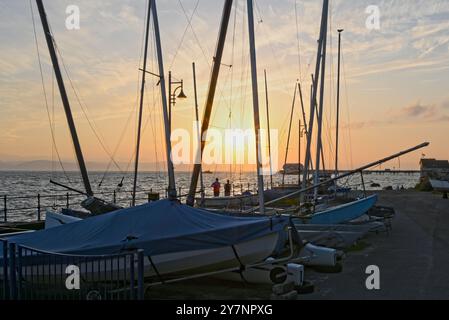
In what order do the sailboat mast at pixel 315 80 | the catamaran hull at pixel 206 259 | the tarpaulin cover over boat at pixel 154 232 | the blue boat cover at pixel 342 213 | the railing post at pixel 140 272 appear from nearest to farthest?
1. the railing post at pixel 140 272
2. the tarpaulin cover over boat at pixel 154 232
3. the catamaran hull at pixel 206 259
4. the blue boat cover at pixel 342 213
5. the sailboat mast at pixel 315 80

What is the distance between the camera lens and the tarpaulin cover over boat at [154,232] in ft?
33.6

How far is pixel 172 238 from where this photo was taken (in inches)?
402

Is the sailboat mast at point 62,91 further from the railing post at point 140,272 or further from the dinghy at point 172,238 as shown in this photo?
the railing post at point 140,272


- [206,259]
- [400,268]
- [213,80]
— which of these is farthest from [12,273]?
[213,80]

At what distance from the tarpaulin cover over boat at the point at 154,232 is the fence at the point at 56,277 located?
3.02ft

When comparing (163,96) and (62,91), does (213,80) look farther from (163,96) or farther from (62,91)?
(62,91)

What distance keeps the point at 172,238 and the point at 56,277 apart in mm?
2346

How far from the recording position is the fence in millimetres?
8172

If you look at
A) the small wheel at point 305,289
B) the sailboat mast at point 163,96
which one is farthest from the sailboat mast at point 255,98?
the sailboat mast at point 163,96
